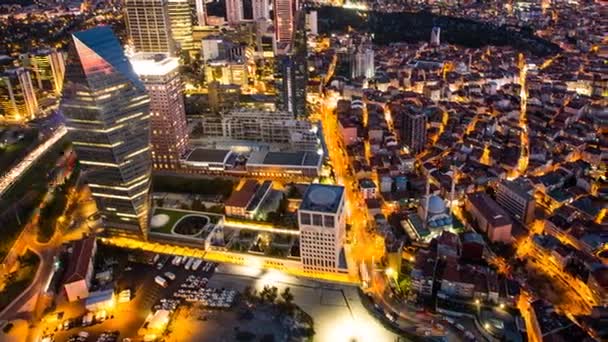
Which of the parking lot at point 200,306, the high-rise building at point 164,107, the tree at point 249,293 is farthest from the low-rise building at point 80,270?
the high-rise building at point 164,107

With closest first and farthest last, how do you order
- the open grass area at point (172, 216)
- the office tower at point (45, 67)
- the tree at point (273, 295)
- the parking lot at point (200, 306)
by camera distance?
the parking lot at point (200, 306)
the tree at point (273, 295)
the open grass area at point (172, 216)
the office tower at point (45, 67)

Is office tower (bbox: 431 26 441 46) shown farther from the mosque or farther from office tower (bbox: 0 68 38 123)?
office tower (bbox: 0 68 38 123)

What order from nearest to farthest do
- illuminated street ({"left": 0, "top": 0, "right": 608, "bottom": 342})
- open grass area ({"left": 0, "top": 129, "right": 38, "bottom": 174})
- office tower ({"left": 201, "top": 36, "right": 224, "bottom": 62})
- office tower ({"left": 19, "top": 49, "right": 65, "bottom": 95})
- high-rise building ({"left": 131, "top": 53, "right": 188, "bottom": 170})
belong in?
illuminated street ({"left": 0, "top": 0, "right": 608, "bottom": 342})
high-rise building ({"left": 131, "top": 53, "right": 188, "bottom": 170})
open grass area ({"left": 0, "top": 129, "right": 38, "bottom": 174})
office tower ({"left": 19, "top": 49, "right": 65, "bottom": 95})
office tower ({"left": 201, "top": 36, "right": 224, "bottom": 62})

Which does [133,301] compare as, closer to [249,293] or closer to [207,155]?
[249,293]

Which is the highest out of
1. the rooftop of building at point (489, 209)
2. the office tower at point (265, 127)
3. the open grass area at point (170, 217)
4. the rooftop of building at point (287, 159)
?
the office tower at point (265, 127)

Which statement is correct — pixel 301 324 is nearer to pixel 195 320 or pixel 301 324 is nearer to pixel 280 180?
pixel 195 320

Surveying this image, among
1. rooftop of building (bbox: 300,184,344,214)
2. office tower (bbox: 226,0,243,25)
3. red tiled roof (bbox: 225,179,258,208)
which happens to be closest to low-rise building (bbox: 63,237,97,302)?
red tiled roof (bbox: 225,179,258,208)

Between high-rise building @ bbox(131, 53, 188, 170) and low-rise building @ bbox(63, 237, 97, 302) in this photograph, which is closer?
low-rise building @ bbox(63, 237, 97, 302)

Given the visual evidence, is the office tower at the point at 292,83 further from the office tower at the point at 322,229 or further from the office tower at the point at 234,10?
the office tower at the point at 234,10
